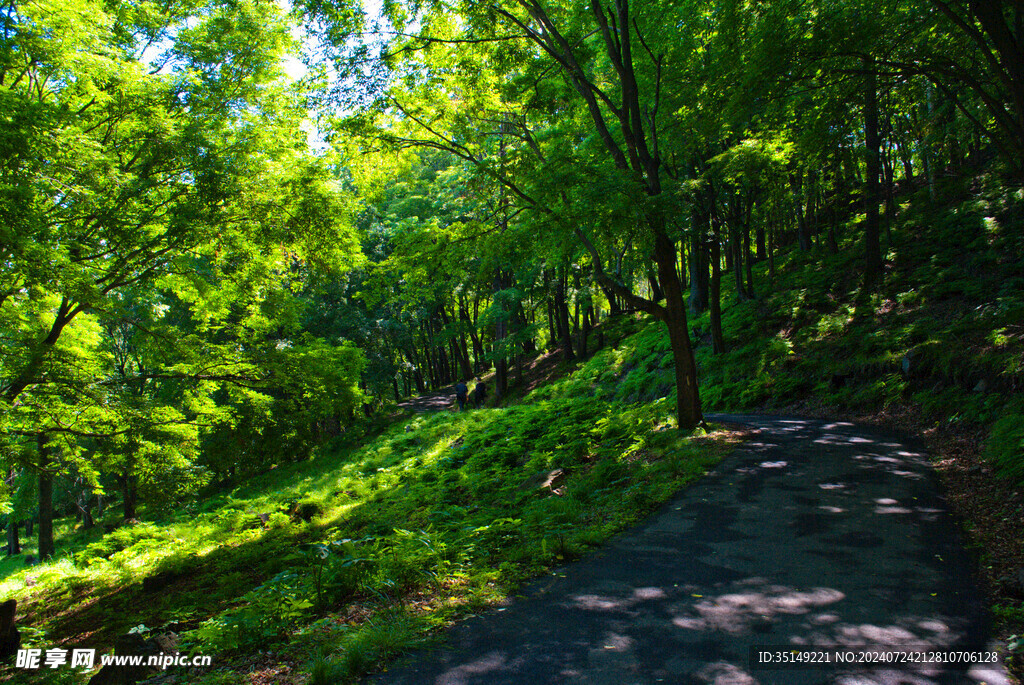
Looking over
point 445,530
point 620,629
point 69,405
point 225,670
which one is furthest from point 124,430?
point 620,629

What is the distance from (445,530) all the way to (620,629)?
12.7 feet

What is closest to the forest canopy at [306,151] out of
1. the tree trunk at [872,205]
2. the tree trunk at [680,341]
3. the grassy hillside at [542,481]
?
the tree trunk at [680,341]

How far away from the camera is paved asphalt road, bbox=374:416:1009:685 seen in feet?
11.2

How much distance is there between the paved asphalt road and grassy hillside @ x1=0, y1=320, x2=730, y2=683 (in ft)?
1.63

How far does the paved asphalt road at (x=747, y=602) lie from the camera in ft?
11.2

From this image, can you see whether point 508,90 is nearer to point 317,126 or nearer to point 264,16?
point 317,126

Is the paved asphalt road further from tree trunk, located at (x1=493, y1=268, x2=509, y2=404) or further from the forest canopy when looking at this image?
tree trunk, located at (x1=493, y1=268, x2=509, y2=404)

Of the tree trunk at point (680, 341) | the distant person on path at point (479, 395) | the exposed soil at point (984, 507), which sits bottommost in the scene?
the exposed soil at point (984, 507)

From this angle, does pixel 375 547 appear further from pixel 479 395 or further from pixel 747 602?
pixel 479 395

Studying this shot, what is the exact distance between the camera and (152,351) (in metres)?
10.2

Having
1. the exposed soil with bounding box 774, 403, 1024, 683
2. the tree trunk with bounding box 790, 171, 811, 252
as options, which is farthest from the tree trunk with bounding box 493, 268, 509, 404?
the exposed soil with bounding box 774, 403, 1024, 683

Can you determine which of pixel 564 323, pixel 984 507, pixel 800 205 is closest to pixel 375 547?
pixel 984 507

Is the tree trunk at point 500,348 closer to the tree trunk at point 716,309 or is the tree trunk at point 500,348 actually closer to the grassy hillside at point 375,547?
the grassy hillside at point 375,547

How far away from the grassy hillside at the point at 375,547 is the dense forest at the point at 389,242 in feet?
0.20
